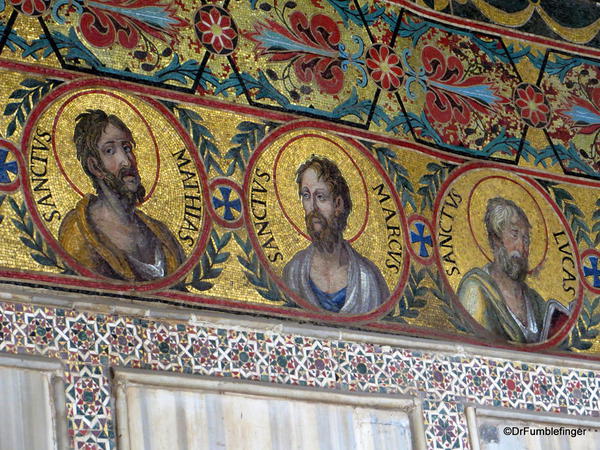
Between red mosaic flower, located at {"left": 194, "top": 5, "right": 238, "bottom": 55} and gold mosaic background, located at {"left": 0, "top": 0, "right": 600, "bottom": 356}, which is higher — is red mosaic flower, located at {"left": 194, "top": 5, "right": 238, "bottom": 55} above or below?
above

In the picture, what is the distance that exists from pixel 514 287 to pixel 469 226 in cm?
41

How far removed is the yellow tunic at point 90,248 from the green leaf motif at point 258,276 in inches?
16.3

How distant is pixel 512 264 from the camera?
9617 mm

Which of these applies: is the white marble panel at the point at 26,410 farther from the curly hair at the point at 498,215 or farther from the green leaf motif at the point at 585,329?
the green leaf motif at the point at 585,329

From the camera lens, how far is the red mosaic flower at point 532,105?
1016cm

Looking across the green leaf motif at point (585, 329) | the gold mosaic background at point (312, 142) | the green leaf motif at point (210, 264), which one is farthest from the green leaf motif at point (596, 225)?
the green leaf motif at point (210, 264)

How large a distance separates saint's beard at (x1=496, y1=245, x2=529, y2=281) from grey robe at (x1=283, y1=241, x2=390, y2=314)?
839 mm

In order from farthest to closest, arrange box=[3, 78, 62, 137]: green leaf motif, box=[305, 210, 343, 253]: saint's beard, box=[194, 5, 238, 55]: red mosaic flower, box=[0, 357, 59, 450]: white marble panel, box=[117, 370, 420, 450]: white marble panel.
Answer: box=[194, 5, 238, 55]: red mosaic flower, box=[305, 210, 343, 253]: saint's beard, box=[3, 78, 62, 137]: green leaf motif, box=[117, 370, 420, 450]: white marble panel, box=[0, 357, 59, 450]: white marble panel

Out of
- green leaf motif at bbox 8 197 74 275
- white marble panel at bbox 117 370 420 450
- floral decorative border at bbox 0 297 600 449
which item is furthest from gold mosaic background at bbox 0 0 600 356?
white marble panel at bbox 117 370 420 450

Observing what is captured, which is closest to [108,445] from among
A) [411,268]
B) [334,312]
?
[334,312]

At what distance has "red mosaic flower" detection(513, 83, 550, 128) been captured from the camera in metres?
10.2

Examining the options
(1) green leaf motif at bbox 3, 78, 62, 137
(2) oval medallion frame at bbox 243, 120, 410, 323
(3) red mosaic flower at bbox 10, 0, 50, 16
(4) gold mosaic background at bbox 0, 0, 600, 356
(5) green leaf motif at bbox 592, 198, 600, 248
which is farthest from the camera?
(5) green leaf motif at bbox 592, 198, 600, 248

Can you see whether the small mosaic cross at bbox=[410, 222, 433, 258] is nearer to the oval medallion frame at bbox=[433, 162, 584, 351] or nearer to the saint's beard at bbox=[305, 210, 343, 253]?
the oval medallion frame at bbox=[433, 162, 584, 351]

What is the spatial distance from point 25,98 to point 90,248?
78 cm
